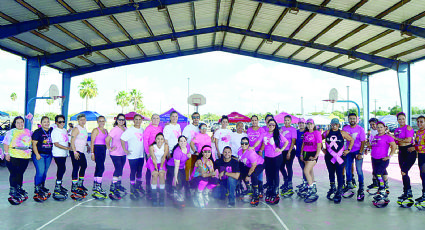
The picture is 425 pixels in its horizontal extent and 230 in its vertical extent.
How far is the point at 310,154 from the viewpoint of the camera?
592 cm

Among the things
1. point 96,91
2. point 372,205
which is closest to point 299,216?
point 372,205

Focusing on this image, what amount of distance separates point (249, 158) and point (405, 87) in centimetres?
1434

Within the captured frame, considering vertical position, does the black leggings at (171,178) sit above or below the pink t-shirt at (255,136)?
below

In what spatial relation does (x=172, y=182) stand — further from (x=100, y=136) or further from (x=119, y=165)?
(x=100, y=136)

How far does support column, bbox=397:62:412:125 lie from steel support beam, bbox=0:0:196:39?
12.7m

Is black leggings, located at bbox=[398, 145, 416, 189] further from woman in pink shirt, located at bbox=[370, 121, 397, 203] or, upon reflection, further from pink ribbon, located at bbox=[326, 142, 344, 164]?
pink ribbon, located at bbox=[326, 142, 344, 164]

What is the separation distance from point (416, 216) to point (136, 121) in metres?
5.23

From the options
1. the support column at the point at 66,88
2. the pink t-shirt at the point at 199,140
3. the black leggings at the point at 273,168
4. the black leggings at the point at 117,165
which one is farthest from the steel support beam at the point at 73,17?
the support column at the point at 66,88

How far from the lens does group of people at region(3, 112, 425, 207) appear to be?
17.8 feet

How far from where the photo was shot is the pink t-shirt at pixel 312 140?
5.90 m

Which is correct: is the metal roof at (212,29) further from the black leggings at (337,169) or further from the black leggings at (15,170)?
the black leggings at (337,169)

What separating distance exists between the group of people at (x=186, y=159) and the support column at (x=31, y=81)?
11.2 m

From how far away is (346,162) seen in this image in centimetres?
630

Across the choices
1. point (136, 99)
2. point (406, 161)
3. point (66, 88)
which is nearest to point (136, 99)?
point (136, 99)
